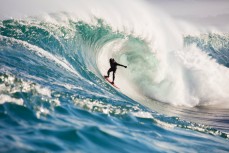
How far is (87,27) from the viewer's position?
698 inches

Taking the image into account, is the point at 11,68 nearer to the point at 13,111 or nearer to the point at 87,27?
the point at 13,111

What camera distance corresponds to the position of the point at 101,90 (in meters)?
11.5

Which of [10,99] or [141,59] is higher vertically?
[141,59]

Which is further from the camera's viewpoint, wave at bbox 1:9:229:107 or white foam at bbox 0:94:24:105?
wave at bbox 1:9:229:107

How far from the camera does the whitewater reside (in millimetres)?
5879

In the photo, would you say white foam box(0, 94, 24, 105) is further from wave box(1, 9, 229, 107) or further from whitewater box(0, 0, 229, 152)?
wave box(1, 9, 229, 107)

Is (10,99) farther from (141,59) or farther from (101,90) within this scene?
(141,59)

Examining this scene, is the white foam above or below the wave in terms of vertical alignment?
below

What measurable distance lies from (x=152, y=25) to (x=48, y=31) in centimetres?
873

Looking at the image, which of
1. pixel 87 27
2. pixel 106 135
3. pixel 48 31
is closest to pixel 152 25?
pixel 87 27

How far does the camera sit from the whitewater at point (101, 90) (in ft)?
19.3

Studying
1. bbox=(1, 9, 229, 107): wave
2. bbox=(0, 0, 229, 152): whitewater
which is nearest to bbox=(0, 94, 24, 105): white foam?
bbox=(0, 0, 229, 152): whitewater

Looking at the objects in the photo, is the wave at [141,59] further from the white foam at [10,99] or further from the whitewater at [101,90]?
the white foam at [10,99]

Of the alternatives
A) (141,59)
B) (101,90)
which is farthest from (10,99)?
(141,59)
